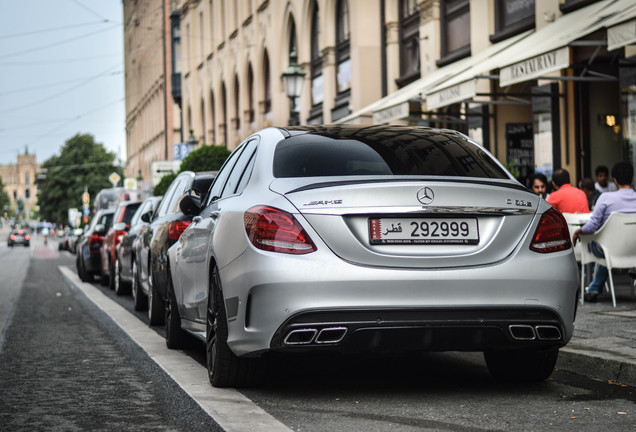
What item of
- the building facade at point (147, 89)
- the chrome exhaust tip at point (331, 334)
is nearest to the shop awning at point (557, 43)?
the chrome exhaust tip at point (331, 334)

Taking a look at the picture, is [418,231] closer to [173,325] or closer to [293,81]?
[173,325]

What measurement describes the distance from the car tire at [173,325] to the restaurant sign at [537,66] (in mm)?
6480

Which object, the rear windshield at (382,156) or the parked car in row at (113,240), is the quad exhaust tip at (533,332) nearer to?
the rear windshield at (382,156)

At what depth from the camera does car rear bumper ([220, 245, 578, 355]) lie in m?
5.70

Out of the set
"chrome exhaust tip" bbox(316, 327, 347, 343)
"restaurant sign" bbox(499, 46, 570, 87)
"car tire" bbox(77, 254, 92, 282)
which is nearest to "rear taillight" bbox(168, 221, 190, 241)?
"chrome exhaust tip" bbox(316, 327, 347, 343)

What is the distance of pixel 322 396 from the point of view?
6379 millimetres

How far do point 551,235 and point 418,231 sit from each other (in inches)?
31.0

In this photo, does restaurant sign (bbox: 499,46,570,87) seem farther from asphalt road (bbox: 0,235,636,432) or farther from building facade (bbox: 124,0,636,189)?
asphalt road (bbox: 0,235,636,432)

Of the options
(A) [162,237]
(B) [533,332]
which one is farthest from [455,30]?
(B) [533,332]

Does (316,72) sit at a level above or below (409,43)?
above

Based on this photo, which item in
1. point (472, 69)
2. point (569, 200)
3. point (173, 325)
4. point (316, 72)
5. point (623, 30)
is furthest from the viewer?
point (316, 72)

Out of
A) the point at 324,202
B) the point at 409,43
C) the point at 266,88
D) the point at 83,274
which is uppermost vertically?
the point at 266,88

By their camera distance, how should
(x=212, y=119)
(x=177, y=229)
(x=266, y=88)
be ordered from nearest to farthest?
1. (x=177, y=229)
2. (x=266, y=88)
3. (x=212, y=119)

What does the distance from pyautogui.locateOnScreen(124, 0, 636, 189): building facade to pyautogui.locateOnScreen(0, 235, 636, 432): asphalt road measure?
615 centimetres
